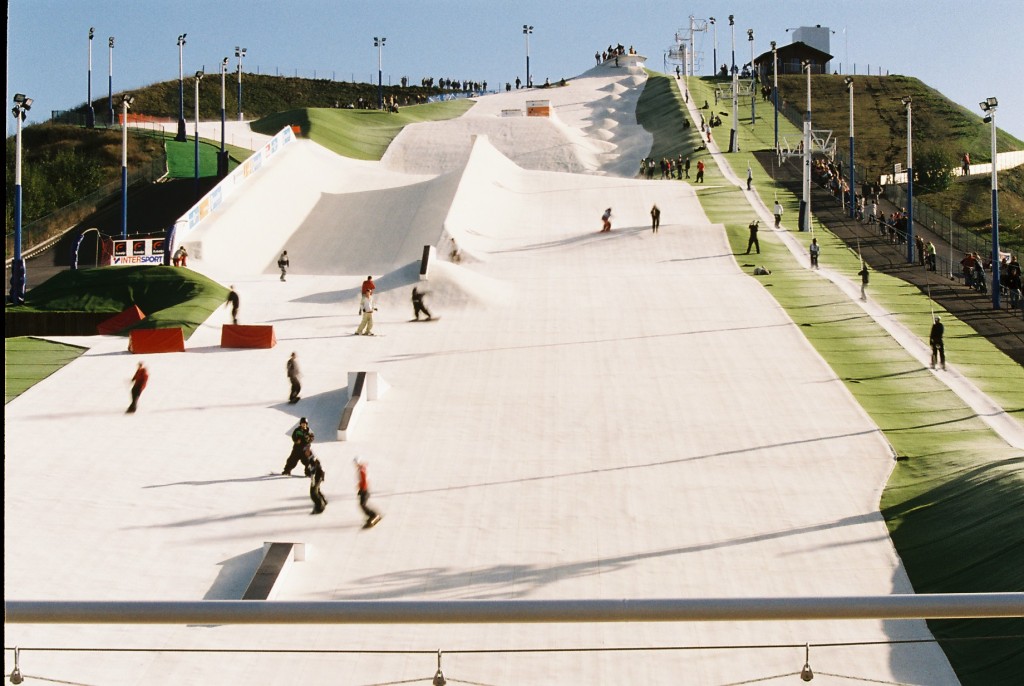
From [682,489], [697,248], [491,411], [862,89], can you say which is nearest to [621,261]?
[697,248]

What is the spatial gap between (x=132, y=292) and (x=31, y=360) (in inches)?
230

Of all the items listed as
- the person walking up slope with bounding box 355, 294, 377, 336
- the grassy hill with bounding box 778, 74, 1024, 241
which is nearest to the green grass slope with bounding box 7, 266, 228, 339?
the person walking up slope with bounding box 355, 294, 377, 336

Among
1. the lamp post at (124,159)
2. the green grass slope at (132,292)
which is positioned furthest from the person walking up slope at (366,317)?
the lamp post at (124,159)

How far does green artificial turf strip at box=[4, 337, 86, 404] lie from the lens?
2619 centimetres

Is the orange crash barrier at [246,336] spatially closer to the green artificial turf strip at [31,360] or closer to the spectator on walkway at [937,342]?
the green artificial turf strip at [31,360]

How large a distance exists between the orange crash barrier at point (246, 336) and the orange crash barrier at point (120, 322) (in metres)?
3.87

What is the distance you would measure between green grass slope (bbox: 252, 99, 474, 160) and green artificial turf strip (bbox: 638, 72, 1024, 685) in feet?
106

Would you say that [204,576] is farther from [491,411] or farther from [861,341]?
[861,341]

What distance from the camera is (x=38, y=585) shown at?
1570cm

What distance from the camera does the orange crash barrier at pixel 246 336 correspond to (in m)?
29.3

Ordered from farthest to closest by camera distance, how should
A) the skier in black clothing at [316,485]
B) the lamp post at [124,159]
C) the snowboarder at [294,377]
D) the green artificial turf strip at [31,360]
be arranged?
the lamp post at [124,159], the green artificial turf strip at [31,360], the snowboarder at [294,377], the skier in black clothing at [316,485]

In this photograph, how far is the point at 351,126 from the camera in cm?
7531

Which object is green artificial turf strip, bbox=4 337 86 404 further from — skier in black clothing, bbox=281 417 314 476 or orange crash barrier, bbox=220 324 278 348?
skier in black clothing, bbox=281 417 314 476

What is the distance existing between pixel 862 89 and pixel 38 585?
96592 millimetres
